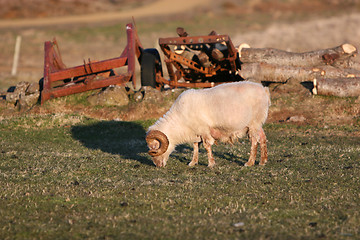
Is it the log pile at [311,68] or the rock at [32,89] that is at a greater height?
the log pile at [311,68]

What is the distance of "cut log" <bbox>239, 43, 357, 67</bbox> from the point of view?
20234 millimetres

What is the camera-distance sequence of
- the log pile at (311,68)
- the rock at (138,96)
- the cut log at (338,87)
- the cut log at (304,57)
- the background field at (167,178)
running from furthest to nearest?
the cut log at (304,57), the rock at (138,96), the log pile at (311,68), the cut log at (338,87), the background field at (167,178)

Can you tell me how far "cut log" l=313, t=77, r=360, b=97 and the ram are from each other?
7779 millimetres

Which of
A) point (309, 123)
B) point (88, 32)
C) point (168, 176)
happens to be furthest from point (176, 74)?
point (88, 32)

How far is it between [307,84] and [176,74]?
212 inches

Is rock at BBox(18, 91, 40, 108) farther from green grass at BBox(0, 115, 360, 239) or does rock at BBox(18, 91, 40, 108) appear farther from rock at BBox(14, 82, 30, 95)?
green grass at BBox(0, 115, 360, 239)

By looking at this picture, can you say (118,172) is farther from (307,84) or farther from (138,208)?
(307,84)

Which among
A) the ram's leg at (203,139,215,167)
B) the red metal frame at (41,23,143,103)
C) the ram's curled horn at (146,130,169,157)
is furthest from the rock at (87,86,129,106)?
the ram's leg at (203,139,215,167)

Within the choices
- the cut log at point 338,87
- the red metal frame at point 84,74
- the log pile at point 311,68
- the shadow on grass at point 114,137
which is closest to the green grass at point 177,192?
the shadow on grass at point 114,137

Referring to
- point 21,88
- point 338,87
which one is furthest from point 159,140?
point 21,88

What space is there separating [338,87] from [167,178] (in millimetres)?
10532

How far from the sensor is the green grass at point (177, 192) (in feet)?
24.6

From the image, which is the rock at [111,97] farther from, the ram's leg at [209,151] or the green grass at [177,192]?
the ram's leg at [209,151]

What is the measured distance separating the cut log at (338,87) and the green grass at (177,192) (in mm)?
3372
